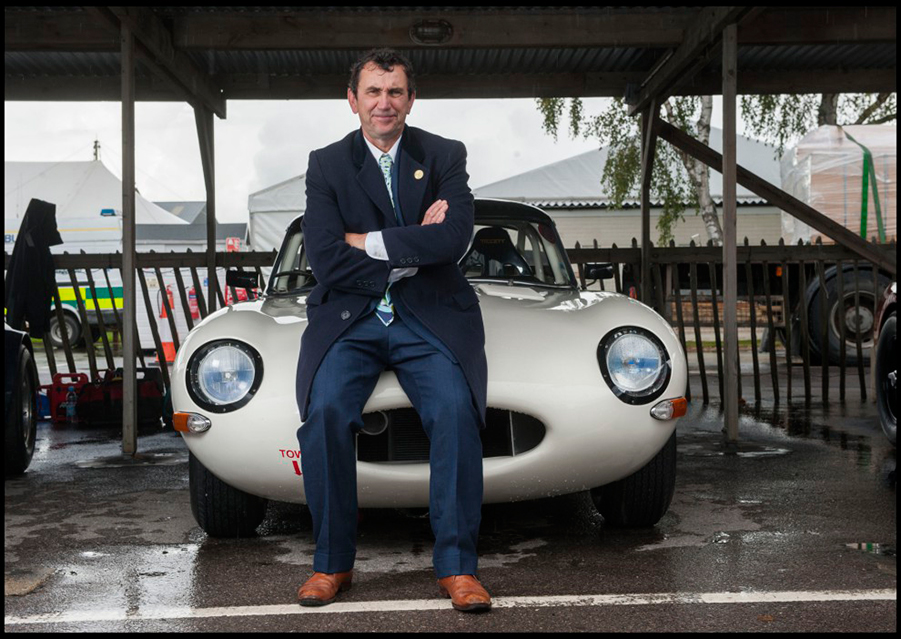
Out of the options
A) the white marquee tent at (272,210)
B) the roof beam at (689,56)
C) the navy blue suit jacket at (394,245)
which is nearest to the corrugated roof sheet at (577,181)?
the white marquee tent at (272,210)

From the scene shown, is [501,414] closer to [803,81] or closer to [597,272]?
[597,272]

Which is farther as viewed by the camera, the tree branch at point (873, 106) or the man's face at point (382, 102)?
the tree branch at point (873, 106)

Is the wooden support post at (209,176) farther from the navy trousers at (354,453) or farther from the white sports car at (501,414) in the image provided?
the navy trousers at (354,453)

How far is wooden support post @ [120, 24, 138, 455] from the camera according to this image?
241 inches

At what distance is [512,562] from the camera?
3.43 metres

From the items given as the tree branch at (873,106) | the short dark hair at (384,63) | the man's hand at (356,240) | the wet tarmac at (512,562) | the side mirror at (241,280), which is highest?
the tree branch at (873,106)

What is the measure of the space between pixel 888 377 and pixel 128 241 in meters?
4.91

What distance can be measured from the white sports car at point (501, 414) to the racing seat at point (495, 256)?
77cm

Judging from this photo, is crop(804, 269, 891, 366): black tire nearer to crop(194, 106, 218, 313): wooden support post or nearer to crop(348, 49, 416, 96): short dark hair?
crop(194, 106, 218, 313): wooden support post

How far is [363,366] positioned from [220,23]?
491 cm

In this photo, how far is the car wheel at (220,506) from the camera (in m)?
3.74

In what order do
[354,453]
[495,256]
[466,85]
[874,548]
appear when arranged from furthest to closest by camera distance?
[466,85]
[495,256]
[874,548]
[354,453]

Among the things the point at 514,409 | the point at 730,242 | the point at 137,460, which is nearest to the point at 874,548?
the point at 514,409

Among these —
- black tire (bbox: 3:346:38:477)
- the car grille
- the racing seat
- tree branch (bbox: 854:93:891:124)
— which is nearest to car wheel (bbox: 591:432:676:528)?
the car grille
